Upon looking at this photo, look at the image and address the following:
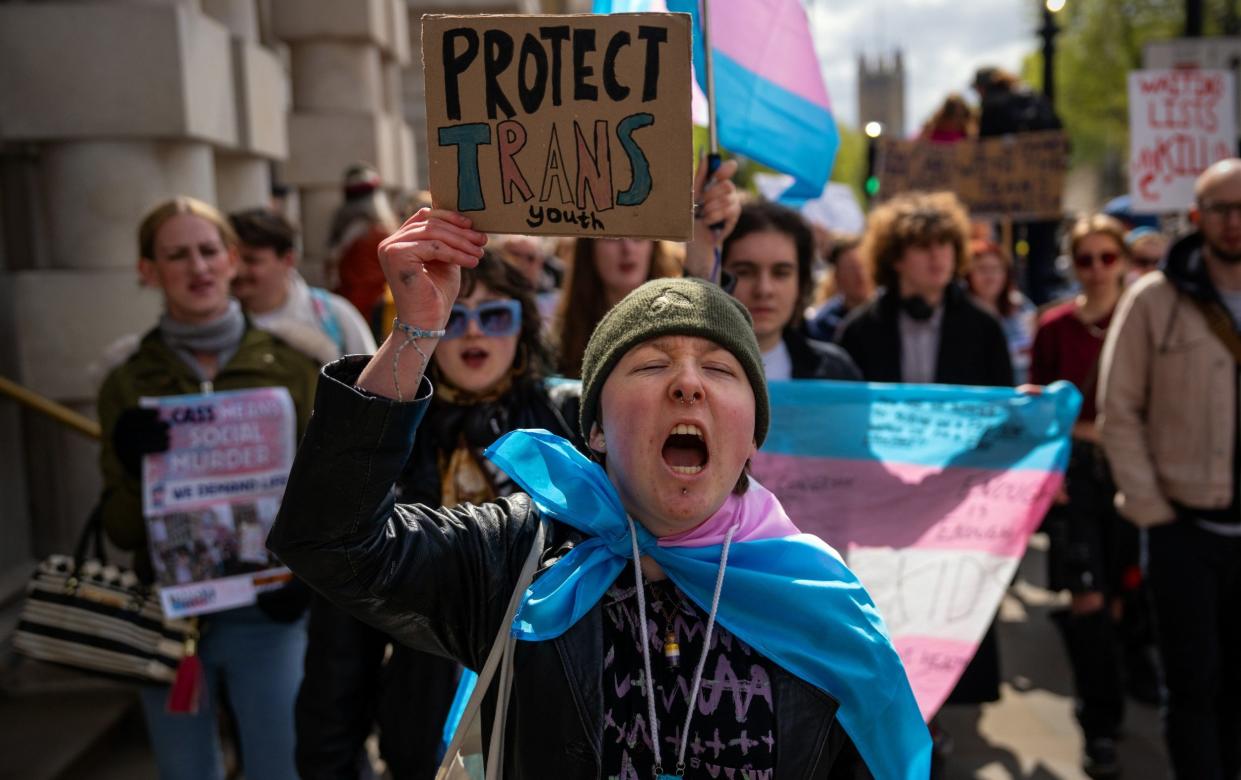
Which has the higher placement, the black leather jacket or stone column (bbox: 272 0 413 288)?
stone column (bbox: 272 0 413 288)

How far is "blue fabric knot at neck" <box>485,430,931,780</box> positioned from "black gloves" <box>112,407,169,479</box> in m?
1.98

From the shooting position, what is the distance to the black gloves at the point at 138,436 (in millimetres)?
3355

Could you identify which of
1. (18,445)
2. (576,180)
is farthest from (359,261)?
(576,180)

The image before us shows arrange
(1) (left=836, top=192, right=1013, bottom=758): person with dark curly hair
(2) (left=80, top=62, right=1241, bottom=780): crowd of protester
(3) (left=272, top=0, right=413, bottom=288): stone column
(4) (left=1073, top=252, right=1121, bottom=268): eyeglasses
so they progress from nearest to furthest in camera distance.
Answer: (2) (left=80, top=62, right=1241, bottom=780): crowd of protester
(1) (left=836, top=192, right=1013, bottom=758): person with dark curly hair
(4) (left=1073, top=252, right=1121, bottom=268): eyeglasses
(3) (left=272, top=0, right=413, bottom=288): stone column

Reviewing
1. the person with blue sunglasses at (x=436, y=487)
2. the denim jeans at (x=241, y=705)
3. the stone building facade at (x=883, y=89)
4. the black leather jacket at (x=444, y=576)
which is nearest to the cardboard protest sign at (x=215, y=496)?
the denim jeans at (x=241, y=705)

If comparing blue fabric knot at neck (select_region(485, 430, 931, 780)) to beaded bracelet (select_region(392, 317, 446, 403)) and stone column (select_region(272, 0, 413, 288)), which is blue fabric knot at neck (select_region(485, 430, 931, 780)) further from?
stone column (select_region(272, 0, 413, 288))

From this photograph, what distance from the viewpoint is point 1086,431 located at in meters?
5.11

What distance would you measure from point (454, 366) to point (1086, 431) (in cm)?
337

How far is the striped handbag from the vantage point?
3346 mm

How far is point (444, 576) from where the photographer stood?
182 cm

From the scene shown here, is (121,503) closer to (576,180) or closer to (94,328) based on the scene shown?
(94,328)

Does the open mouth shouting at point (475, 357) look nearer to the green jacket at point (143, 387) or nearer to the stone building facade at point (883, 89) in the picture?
the green jacket at point (143, 387)

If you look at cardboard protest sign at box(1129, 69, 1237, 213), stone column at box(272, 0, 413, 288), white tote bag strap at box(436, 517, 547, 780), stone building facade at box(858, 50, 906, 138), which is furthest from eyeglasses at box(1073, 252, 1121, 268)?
stone building facade at box(858, 50, 906, 138)

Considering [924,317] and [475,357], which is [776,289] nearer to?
[924,317]
